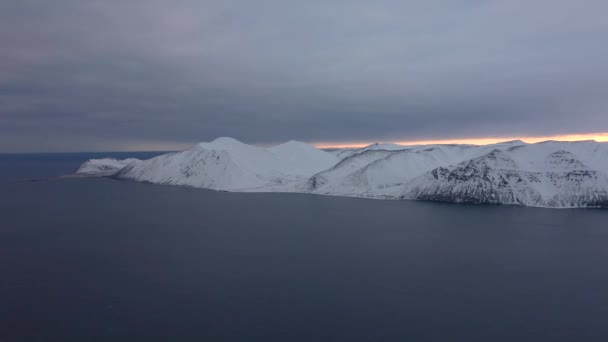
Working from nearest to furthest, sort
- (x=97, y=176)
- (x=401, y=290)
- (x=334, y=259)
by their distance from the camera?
(x=401, y=290) < (x=334, y=259) < (x=97, y=176)

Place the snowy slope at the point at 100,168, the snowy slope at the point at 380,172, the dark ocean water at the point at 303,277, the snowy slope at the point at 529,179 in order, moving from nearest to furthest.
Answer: the dark ocean water at the point at 303,277, the snowy slope at the point at 529,179, the snowy slope at the point at 380,172, the snowy slope at the point at 100,168

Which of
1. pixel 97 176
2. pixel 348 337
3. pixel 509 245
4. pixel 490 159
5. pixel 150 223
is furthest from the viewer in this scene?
pixel 97 176

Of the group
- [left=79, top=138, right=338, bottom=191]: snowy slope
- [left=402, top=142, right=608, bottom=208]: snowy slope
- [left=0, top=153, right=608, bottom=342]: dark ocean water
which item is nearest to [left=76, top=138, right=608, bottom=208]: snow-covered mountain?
[left=79, top=138, right=338, bottom=191]: snowy slope

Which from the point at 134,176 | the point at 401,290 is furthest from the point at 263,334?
the point at 134,176

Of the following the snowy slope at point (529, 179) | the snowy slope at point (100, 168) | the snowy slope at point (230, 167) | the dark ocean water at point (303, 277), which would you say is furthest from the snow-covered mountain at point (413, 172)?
the dark ocean water at point (303, 277)

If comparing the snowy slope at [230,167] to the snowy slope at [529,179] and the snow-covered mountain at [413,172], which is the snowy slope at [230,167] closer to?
the snow-covered mountain at [413,172]

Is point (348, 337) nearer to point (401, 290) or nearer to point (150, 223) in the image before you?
point (401, 290)

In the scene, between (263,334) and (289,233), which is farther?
(289,233)
